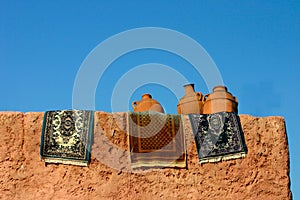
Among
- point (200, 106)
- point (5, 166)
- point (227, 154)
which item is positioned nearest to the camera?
point (5, 166)

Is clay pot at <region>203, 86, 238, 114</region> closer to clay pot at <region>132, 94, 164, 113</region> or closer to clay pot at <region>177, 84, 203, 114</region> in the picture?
clay pot at <region>177, 84, 203, 114</region>

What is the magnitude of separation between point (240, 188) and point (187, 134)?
2.86ft

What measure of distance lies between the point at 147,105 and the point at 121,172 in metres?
1.70

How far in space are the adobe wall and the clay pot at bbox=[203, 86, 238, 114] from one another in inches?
37.1

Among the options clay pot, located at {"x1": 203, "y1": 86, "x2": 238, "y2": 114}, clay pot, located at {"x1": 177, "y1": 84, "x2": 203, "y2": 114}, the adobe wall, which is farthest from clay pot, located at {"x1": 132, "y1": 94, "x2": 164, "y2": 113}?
the adobe wall

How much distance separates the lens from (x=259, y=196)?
564cm

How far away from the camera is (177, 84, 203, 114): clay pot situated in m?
6.95

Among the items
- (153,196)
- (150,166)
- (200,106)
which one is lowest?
(153,196)

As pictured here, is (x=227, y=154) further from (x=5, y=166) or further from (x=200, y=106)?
(x=5, y=166)

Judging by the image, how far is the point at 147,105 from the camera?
6.97 meters

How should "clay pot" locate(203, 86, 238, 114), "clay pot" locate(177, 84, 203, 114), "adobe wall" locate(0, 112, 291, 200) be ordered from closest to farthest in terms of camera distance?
"adobe wall" locate(0, 112, 291, 200), "clay pot" locate(203, 86, 238, 114), "clay pot" locate(177, 84, 203, 114)

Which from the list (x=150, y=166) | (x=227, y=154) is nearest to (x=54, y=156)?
(x=150, y=166)

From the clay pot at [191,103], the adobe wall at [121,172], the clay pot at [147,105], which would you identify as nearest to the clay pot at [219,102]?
the clay pot at [191,103]

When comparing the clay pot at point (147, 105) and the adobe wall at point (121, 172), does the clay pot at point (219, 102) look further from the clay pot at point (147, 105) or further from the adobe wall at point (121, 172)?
the adobe wall at point (121, 172)
